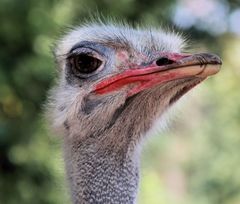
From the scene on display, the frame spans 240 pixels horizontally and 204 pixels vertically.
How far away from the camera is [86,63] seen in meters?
3.51

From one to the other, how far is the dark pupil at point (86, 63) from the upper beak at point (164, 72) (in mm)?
71

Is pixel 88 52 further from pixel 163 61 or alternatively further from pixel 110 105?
pixel 163 61

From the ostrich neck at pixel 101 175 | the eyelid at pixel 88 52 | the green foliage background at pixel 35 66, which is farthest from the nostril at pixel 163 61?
the green foliage background at pixel 35 66

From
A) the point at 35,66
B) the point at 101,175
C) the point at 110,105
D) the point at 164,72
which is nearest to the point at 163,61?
the point at 164,72

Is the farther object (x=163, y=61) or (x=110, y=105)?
(x=110, y=105)

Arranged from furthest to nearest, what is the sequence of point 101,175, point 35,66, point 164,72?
point 35,66 < point 101,175 < point 164,72

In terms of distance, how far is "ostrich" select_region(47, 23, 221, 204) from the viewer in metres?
3.38

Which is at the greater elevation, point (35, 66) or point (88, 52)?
point (35, 66)

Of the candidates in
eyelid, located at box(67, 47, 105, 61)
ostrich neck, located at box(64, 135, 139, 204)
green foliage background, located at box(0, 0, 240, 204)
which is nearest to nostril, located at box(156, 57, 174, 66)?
eyelid, located at box(67, 47, 105, 61)

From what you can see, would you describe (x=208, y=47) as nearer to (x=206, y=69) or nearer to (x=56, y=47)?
(x=56, y=47)

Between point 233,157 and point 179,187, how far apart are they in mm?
3230

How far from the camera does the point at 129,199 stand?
3.37 m

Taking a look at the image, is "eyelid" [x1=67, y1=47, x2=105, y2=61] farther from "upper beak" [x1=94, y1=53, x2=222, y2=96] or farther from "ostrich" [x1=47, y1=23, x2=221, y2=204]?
"upper beak" [x1=94, y1=53, x2=222, y2=96]

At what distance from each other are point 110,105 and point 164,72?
12.6 inches
